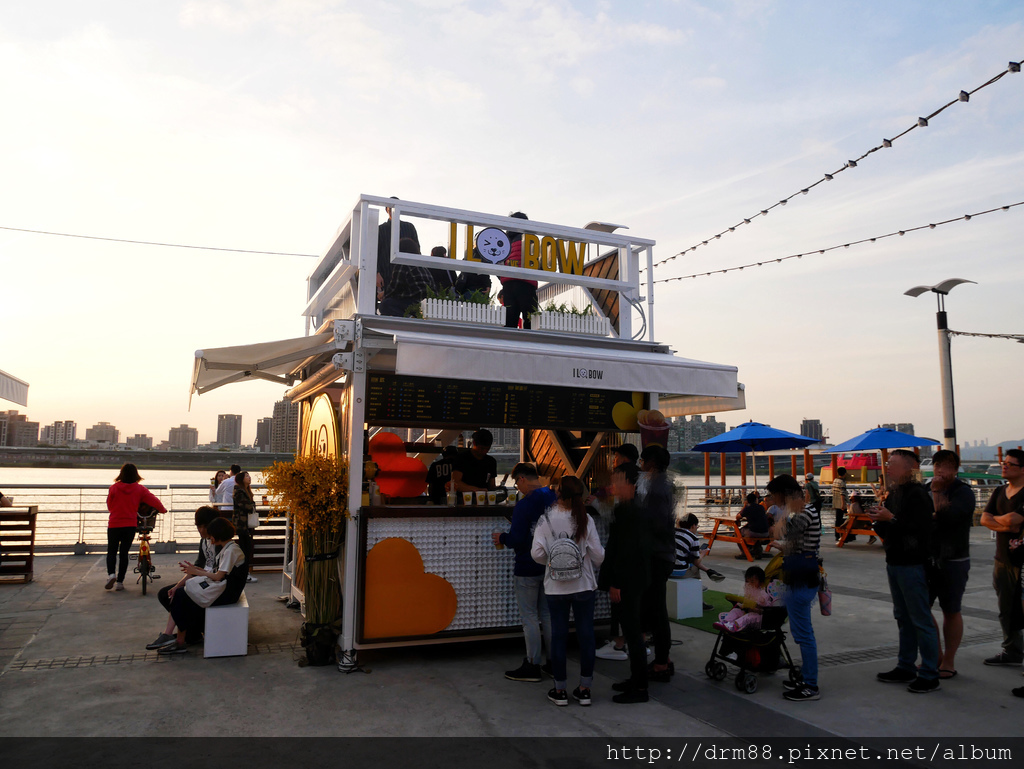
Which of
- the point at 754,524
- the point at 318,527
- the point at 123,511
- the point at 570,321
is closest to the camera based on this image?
the point at 318,527

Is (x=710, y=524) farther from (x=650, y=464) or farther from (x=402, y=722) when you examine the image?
(x=402, y=722)

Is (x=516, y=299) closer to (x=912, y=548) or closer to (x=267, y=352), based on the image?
(x=267, y=352)

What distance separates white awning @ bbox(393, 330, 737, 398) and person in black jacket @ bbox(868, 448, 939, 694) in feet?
6.21

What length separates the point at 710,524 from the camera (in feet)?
55.0

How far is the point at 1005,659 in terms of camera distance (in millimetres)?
5570

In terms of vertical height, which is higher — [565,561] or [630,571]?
[565,561]

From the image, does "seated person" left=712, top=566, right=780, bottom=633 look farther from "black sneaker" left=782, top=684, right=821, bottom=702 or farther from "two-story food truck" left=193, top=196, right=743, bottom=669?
"two-story food truck" left=193, top=196, right=743, bottom=669

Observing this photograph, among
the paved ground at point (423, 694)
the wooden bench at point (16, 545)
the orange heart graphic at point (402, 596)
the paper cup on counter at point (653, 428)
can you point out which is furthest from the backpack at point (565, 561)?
the wooden bench at point (16, 545)

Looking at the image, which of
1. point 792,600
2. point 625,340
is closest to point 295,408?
point 625,340

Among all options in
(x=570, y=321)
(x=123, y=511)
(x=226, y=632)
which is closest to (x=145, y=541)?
(x=123, y=511)

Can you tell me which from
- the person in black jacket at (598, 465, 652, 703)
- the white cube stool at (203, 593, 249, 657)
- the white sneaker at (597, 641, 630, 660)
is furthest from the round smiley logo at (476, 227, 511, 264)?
the white cube stool at (203, 593, 249, 657)

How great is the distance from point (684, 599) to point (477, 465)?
2780 millimetres

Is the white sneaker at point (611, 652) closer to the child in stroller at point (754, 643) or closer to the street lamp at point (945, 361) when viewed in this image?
the child in stroller at point (754, 643)

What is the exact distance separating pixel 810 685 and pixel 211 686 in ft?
13.9
